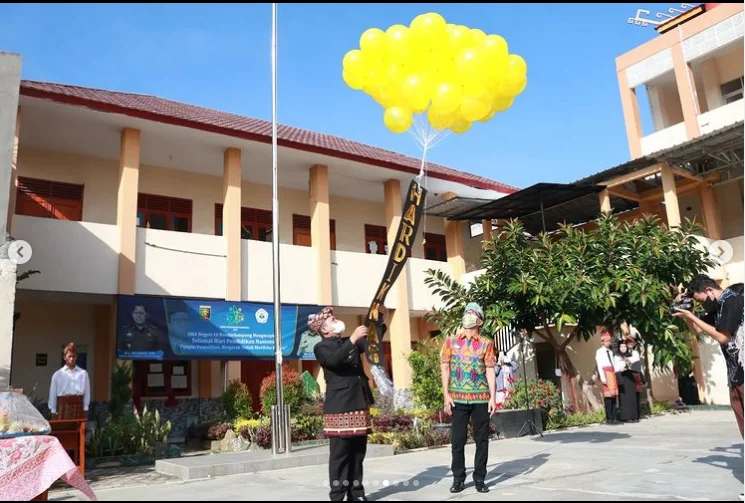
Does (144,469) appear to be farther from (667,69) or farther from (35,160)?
(667,69)

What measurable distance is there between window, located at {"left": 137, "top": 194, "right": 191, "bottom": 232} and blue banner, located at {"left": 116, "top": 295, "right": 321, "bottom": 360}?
2987mm

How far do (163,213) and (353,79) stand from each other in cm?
895

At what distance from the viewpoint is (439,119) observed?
349 inches

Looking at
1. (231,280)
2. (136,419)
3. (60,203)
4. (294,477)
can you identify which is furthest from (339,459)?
(60,203)

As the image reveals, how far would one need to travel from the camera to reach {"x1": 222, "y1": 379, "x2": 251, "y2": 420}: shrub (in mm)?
13352

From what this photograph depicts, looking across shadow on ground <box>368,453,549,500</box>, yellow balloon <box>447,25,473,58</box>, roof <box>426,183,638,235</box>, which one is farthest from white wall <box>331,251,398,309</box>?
shadow on ground <box>368,453,549,500</box>

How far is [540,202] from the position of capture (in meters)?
18.3

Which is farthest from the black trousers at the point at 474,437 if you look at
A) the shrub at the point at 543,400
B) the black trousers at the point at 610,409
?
the black trousers at the point at 610,409

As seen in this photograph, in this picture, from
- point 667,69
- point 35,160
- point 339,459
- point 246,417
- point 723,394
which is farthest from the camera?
point 667,69

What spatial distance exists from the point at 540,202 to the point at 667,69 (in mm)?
6245

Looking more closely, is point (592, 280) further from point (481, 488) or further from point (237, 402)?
point (237, 402)

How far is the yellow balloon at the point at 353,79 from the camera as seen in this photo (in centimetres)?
916

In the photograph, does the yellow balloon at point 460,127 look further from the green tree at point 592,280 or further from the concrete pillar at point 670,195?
the concrete pillar at point 670,195

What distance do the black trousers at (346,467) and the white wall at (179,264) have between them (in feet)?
32.5
